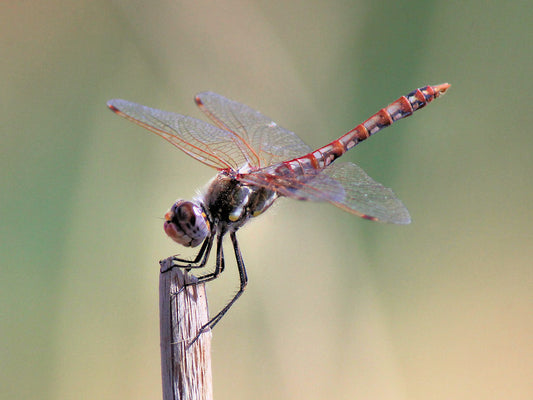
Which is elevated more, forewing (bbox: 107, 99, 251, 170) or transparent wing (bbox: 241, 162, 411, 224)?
forewing (bbox: 107, 99, 251, 170)

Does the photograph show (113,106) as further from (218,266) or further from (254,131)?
Answer: (218,266)

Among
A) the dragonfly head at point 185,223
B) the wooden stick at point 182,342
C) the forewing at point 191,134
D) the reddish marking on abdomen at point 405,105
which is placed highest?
the reddish marking on abdomen at point 405,105

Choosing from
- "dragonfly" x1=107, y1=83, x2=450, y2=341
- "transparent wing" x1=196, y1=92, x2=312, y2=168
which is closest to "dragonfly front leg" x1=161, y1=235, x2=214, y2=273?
"dragonfly" x1=107, y1=83, x2=450, y2=341

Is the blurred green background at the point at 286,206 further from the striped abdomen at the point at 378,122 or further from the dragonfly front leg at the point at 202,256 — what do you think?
the dragonfly front leg at the point at 202,256

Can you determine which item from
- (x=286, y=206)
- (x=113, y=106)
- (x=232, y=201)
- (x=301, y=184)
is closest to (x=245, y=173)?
(x=232, y=201)

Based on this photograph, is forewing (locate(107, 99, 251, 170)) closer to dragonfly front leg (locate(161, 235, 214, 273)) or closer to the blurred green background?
dragonfly front leg (locate(161, 235, 214, 273))

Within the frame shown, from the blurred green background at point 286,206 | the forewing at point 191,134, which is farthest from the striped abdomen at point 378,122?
the blurred green background at point 286,206
